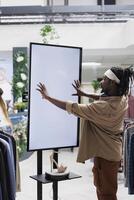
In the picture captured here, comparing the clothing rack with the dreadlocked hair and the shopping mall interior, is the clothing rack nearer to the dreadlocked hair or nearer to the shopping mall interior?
the dreadlocked hair

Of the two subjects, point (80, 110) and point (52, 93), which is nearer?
point (80, 110)

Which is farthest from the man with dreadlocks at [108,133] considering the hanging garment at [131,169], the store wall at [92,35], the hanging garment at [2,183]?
the store wall at [92,35]

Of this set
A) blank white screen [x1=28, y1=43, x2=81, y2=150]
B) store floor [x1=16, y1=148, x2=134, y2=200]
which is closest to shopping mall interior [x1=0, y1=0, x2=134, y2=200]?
store floor [x1=16, y1=148, x2=134, y2=200]

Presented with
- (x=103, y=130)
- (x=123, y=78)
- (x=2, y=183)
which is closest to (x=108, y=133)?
(x=103, y=130)

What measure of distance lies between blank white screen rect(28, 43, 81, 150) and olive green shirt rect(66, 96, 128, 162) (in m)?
0.19

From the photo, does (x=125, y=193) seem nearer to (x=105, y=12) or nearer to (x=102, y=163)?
(x=102, y=163)

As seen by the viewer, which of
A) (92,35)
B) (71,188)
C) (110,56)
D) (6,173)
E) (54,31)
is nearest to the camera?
(6,173)

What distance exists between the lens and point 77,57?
3.71 m

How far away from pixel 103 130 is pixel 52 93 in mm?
584

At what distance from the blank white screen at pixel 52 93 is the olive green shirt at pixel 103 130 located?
0.19 m

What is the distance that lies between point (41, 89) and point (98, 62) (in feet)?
31.4

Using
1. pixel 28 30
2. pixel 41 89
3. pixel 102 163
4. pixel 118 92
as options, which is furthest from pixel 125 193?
pixel 28 30

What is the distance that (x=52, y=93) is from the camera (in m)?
3.52

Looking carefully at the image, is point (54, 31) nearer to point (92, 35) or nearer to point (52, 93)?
point (92, 35)
